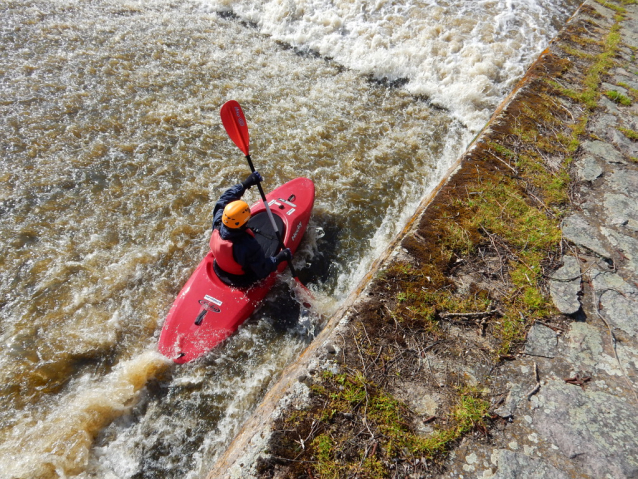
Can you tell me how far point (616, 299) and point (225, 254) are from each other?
4.13 metres

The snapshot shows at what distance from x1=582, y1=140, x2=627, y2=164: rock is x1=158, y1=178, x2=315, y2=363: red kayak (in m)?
4.55

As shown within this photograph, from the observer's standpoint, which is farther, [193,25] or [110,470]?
[193,25]

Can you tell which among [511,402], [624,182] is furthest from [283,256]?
[624,182]

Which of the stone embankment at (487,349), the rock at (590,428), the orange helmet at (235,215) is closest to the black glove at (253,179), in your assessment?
the orange helmet at (235,215)

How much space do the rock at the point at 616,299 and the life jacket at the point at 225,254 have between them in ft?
12.3

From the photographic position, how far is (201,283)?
14.9ft

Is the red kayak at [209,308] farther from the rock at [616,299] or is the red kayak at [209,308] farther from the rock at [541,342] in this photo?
the rock at [616,299]

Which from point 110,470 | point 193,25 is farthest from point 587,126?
point 193,25

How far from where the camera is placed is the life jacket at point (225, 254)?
166 inches

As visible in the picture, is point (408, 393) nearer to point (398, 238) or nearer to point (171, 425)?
point (398, 238)

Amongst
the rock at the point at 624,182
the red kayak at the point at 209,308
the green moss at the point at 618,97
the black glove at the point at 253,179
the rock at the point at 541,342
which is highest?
the black glove at the point at 253,179

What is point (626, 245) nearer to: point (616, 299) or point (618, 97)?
point (616, 299)

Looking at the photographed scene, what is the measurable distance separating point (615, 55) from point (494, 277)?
23.9ft

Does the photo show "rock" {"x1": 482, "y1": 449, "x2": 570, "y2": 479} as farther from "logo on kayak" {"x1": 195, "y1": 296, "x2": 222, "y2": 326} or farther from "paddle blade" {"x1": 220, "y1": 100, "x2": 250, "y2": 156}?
"paddle blade" {"x1": 220, "y1": 100, "x2": 250, "y2": 156}
